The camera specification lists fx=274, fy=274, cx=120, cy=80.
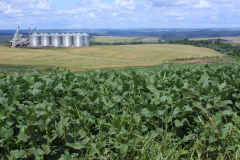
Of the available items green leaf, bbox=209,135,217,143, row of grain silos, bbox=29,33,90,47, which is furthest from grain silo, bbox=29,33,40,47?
green leaf, bbox=209,135,217,143

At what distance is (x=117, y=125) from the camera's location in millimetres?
3133

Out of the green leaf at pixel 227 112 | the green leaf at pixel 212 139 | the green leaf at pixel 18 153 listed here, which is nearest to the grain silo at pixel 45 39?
the green leaf at pixel 227 112

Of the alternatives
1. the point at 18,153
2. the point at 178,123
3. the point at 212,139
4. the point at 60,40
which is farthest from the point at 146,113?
the point at 60,40

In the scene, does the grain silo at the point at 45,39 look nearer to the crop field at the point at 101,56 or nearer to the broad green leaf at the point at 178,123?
the crop field at the point at 101,56

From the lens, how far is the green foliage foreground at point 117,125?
2.88 metres

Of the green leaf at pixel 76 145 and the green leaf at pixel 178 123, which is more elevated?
the green leaf at pixel 178 123

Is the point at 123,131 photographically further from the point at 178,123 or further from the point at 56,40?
the point at 56,40

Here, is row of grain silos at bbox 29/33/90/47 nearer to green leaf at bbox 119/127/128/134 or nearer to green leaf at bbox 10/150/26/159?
green leaf at bbox 119/127/128/134

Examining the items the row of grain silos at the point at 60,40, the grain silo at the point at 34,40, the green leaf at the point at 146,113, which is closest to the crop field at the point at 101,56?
the row of grain silos at the point at 60,40

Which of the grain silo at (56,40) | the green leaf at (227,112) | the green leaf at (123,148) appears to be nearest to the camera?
the green leaf at (123,148)

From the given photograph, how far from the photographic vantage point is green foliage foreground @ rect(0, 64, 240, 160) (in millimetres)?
2885

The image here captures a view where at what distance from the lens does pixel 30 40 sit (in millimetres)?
110875

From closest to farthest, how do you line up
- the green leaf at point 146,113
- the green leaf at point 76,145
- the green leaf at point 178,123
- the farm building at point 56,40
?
1. the green leaf at point 76,145
2. the green leaf at point 178,123
3. the green leaf at point 146,113
4. the farm building at point 56,40

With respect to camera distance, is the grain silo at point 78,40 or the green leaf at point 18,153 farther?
the grain silo at point 78,40
